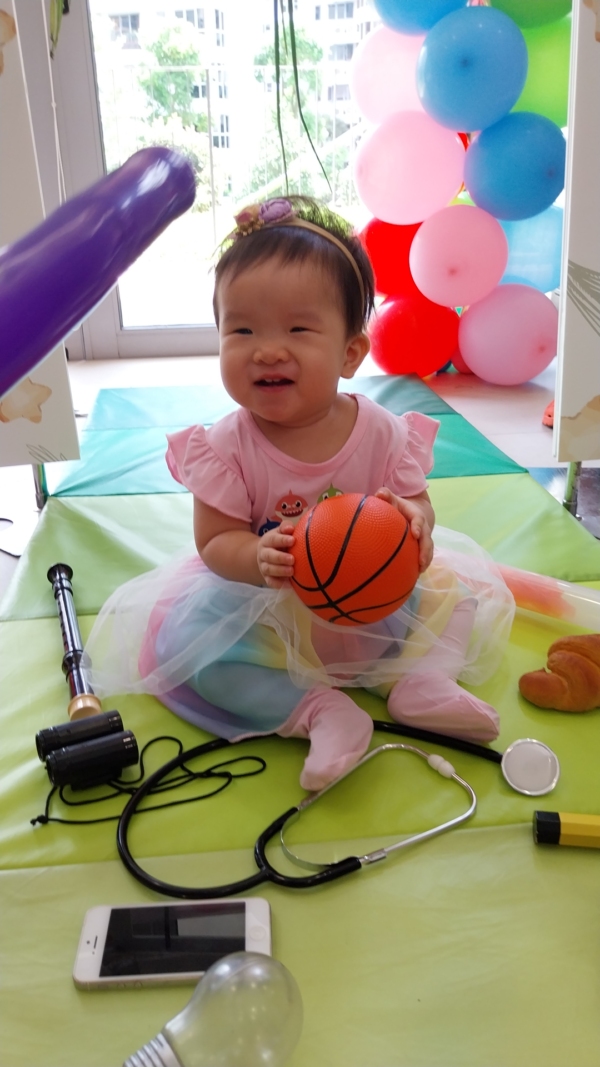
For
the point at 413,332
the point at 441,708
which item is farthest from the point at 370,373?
the point at 441,708

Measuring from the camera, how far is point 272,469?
115 centimetres

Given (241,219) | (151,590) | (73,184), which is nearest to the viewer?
(241,219)

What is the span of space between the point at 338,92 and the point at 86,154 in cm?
91

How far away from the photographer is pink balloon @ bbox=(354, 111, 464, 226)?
7.51 feet

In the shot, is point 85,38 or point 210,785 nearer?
point 210,785

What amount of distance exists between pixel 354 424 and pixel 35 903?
719mm

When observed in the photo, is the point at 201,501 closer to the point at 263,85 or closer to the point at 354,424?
the point at 354,424

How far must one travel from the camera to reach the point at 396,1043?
2.40ft

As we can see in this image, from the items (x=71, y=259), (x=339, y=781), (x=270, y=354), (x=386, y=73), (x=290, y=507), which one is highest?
(x=386, y=73)

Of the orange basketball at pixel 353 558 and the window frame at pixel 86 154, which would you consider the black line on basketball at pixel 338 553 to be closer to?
the orange basketball at pixel 353 558

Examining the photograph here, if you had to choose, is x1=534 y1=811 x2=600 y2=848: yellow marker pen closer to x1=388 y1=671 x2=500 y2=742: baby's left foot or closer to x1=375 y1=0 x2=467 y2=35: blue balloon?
x1=388 y1=671 x2=500 y2=742: baby's left foot

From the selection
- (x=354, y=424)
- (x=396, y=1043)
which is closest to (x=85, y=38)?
(x=354, y=424)

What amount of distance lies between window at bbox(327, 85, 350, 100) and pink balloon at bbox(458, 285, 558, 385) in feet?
3.30

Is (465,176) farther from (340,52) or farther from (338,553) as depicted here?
(338,553)
